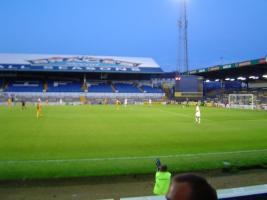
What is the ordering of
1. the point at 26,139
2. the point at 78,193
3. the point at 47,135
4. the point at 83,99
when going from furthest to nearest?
the point at 83,99 → the point at 47,135 → the point at 26,139 → the point at 78,193

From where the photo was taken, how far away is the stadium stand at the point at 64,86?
79688 mm

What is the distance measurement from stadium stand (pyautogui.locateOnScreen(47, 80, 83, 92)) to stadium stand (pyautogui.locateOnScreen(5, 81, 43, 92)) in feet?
8.47

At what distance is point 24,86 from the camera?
79375 mm

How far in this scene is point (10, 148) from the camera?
1534 cm

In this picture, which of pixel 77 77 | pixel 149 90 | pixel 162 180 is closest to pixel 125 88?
pixel 149 90

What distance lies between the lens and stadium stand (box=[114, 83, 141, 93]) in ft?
278

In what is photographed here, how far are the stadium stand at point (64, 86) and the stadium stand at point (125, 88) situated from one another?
9826 mm

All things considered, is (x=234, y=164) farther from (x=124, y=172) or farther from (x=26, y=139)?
(x=26, y=139)

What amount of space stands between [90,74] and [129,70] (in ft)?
37.1

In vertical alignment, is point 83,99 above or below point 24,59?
below

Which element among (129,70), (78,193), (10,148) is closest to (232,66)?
(129,70)

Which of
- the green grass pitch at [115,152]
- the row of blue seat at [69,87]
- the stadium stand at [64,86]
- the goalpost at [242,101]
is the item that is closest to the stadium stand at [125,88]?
the row of blue seat at [69,87]

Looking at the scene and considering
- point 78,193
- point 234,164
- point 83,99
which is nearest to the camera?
point 78,193

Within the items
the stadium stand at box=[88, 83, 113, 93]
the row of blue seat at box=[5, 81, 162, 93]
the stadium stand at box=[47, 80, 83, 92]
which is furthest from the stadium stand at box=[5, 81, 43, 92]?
the stadium stand at box=[88, 83, 113, 93]
